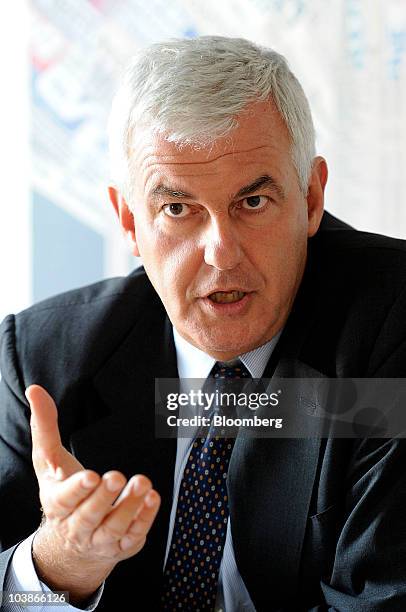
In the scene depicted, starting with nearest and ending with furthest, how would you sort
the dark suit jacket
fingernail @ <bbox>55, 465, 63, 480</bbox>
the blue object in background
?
fingernail @ <bbox>55, 465, 63, 480</bbox> → the dark suit jacket → the blue object in background

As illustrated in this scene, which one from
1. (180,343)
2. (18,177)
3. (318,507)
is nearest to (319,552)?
(318,507)

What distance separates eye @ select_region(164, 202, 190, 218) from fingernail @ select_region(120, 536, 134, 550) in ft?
1.65

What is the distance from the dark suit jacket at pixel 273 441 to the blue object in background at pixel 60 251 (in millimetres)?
913

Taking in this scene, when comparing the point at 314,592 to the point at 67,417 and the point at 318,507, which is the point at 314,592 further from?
the point at 67,417

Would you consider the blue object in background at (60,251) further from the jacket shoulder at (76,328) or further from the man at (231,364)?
the man at (231,364)

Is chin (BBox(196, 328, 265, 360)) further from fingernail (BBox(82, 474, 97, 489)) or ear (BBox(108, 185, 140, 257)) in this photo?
fingernail (BBox(82, 474, 97, 489))

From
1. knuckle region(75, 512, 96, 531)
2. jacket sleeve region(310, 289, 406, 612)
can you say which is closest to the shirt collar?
jacket sleeve region(310, 289, 406, 612)

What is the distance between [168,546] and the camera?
1.40 metres

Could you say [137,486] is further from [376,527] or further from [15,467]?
[15,467]

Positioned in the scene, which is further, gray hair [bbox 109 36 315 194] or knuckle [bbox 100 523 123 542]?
gray hair [bbox 109 36 315 194]

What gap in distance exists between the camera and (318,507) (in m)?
1.30

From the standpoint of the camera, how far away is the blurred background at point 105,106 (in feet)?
7.71

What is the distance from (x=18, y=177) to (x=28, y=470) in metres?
1.23

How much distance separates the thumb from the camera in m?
1.15
